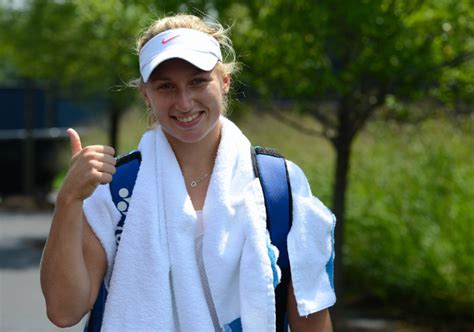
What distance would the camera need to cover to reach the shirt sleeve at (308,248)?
2516 mm

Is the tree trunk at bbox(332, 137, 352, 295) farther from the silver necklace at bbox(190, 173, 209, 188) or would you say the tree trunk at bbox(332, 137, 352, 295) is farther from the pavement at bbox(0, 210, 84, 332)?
the silver necklace at bbox(190, 173, 209, 188)

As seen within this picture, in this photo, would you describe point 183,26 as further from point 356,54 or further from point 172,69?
point 356,54

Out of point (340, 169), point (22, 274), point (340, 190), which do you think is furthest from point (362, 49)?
point (22, 274)

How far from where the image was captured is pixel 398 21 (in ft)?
20.0

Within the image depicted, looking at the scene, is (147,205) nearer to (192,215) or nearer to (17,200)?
(192,215)

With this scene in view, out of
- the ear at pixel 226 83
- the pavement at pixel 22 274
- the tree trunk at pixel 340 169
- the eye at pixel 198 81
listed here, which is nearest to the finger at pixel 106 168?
the eye at pixel 198 81

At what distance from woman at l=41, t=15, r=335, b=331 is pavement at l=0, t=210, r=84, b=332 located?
5.16 meters

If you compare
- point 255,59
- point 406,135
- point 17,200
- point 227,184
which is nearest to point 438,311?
point 406,135

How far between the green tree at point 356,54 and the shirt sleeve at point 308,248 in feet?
10.9

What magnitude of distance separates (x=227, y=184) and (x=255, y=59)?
4.30 metres

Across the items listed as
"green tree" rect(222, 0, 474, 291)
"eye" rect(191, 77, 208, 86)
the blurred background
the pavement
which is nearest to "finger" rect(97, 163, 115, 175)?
"eye" rect(191, 77, 208, 86)

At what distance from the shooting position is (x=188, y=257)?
2.43 meters

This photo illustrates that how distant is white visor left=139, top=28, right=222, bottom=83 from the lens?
8.01ft

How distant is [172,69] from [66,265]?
0.58 metres
